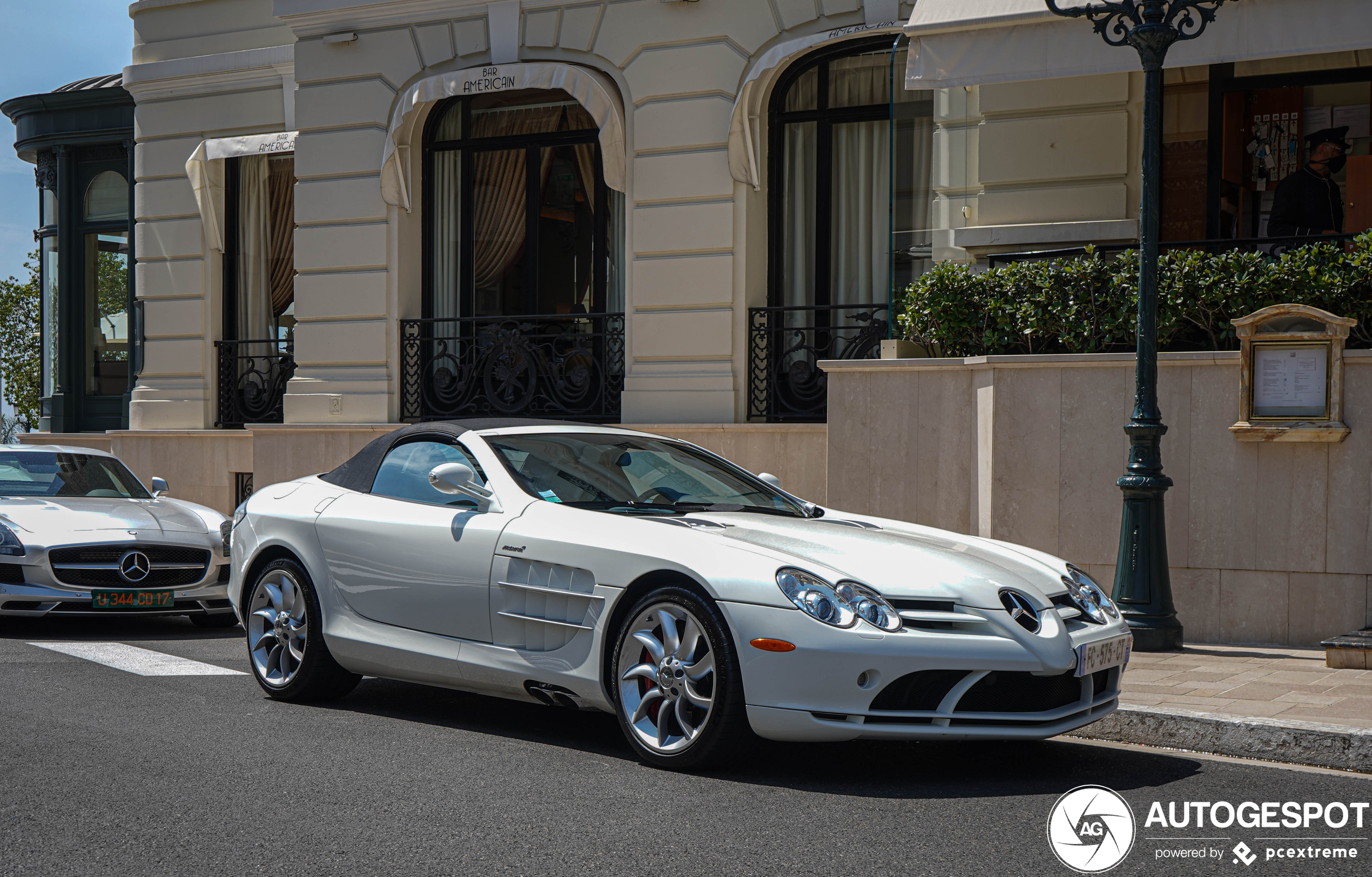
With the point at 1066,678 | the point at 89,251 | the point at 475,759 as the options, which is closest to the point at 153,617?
the point at 475,759

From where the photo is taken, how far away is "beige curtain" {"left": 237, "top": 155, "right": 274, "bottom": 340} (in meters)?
17.8

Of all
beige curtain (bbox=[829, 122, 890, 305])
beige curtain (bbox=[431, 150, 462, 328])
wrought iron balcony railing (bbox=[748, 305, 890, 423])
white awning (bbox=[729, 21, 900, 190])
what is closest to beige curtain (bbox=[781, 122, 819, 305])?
beige curtain (bbox=[829, 122, 890, 305])

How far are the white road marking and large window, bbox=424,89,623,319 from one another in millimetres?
6897

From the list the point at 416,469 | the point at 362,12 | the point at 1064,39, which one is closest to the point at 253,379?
the point at 362,12

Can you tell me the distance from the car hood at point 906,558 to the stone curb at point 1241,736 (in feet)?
2.63

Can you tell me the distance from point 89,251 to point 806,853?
62.1 ft

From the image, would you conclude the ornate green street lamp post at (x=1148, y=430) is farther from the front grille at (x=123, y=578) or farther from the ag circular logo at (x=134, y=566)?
the ag circular logo at (x=134, y=566)

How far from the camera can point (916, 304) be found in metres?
Result: 11.0

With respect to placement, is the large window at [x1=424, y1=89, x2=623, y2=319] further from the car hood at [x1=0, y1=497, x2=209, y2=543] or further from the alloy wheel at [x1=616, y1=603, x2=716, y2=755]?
the alloy wheel at [x1=616, y1=603, x2=716, y2=755]

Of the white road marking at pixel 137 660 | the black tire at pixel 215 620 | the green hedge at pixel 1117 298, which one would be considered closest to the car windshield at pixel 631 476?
the white road marking at pixel 137 660

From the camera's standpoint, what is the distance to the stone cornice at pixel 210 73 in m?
16.9

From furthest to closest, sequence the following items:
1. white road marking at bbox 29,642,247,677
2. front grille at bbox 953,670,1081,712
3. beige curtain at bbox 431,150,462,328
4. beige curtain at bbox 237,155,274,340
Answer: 1. beige curtain at bbox 237,155,274,340
2. beige curtain at bbox 431,150,462,328
3. white road marking at bbox 29,642,247,677
4. front grille at bbox 953,670,1081,712

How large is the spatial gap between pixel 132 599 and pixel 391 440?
3.49m

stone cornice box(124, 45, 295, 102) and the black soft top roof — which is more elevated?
stone cornice box(124, 45, 295, 102)
